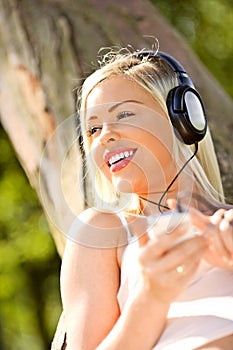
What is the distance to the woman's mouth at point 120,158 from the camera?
6.31 feet

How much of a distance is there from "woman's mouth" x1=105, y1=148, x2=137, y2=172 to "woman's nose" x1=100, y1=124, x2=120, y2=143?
35 millimetres

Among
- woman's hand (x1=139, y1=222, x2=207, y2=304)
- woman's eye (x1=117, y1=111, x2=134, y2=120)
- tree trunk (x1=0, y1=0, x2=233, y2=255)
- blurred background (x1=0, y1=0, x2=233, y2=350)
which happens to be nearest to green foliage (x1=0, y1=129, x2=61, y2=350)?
blurred background (x1=0, y1=0, x2=233, y2=350)

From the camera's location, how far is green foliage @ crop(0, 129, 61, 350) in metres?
8.55

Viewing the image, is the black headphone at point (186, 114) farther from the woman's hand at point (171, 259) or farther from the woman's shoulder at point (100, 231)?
the woman's hand at point (171, 259)

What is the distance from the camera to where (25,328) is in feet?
35.9

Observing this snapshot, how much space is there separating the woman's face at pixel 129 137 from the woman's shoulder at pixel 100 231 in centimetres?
9

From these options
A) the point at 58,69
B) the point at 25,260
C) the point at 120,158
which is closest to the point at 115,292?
the point at 120,158

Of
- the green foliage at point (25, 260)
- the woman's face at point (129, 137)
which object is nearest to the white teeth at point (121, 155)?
the woman's face at point (129, 137)

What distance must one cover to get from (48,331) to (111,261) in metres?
8.24

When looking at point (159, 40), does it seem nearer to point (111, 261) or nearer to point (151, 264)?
point (111, 261)

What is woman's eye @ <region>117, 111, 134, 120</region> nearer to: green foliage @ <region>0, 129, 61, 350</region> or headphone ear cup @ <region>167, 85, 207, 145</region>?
headphone ear cup @ <region>167, 85, 207, 145</region>

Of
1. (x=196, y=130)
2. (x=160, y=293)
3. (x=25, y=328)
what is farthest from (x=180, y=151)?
(x=25, y=328)

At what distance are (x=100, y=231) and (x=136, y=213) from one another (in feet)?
0.33

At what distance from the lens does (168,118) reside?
200cm
